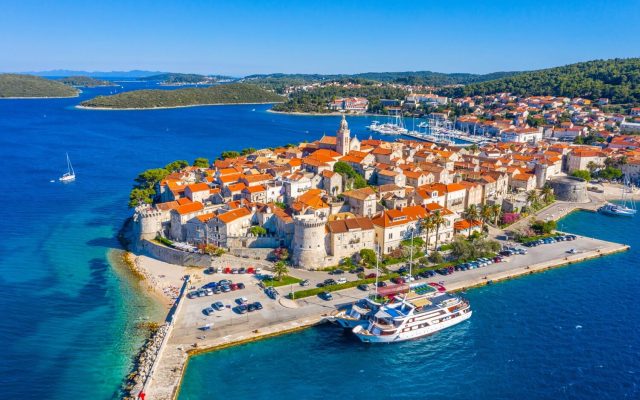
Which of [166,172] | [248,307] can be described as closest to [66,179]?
[166,172]

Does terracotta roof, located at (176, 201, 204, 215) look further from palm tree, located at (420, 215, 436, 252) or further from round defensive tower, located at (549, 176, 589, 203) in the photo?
round defensive tower, located at (549, 176, 589, 203)

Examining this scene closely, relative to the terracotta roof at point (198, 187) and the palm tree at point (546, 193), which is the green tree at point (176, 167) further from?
the palm tree at point (546, 193)

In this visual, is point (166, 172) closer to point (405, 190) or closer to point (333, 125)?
point (405, 190)

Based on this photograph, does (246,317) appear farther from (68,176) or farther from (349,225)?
(68,176)

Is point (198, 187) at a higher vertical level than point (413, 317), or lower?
higher

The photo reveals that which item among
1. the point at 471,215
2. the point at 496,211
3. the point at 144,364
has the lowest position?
the point at 144,364

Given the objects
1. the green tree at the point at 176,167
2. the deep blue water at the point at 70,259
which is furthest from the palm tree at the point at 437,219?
the green tree at the point at 176,167

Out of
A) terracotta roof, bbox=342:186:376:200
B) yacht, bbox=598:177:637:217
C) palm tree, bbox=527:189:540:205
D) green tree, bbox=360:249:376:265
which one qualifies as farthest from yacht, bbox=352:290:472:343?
yacht, bbox=598:177:637:217

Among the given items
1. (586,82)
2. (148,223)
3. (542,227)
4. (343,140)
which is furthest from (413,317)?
(586,82)
